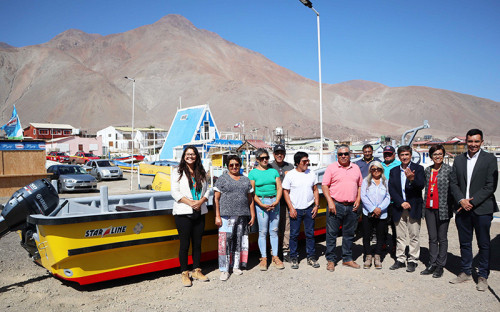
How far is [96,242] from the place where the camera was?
17.4ft

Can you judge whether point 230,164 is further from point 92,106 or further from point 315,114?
point 315,114

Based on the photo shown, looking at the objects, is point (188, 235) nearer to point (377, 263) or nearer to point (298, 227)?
point (298, 227)

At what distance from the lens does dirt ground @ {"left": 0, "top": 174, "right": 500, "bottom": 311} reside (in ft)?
15.9

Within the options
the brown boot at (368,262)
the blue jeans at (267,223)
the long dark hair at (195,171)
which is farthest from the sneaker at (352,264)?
the long dark hair at (195,171)

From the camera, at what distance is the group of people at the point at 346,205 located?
541cm

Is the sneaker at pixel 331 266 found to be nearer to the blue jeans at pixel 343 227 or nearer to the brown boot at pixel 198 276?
the blue jeans at pixel 343 227

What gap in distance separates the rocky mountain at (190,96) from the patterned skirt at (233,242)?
10822cm

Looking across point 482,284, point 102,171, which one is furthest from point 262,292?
point 102,171

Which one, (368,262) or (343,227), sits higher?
(343,227)

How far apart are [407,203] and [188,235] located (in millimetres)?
3507

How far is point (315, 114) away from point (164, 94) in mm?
58920

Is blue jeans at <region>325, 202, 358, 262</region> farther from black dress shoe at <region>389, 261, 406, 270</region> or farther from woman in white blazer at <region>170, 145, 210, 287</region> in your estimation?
woman in white blazer at <region>170, 145, 210, 287</region>

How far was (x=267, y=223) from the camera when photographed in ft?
20.6

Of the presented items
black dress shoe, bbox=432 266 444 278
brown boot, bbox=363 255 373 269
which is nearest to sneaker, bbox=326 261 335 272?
brown boot, bbox=363 255 373 269
